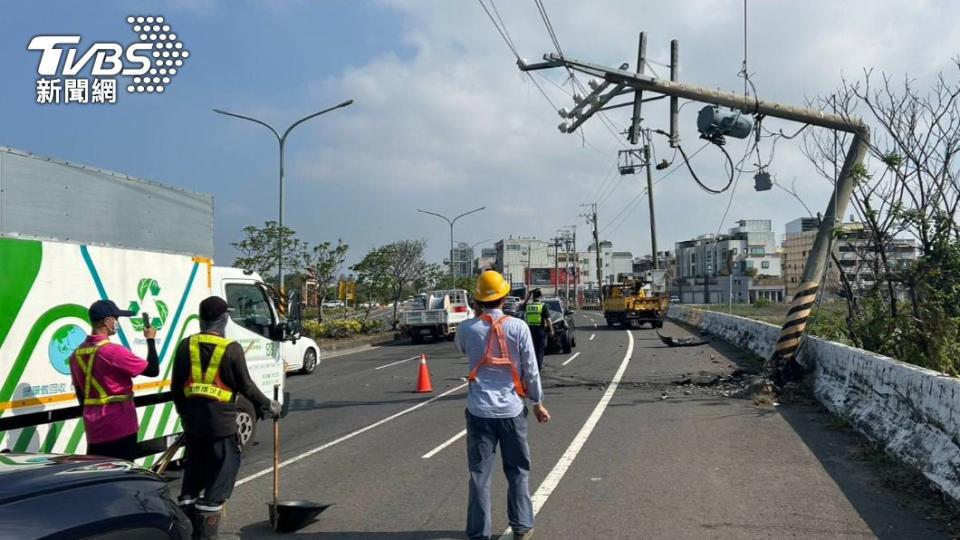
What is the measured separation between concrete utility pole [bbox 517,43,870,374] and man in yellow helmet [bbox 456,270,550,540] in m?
9.39

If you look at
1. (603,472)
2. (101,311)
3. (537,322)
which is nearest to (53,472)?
(101,311)

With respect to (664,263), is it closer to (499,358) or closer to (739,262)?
(739,262)

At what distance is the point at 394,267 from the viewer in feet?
124

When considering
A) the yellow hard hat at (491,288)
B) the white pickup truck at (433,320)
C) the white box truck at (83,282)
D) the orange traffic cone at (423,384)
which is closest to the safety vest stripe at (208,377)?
the white box truck at (83,282)

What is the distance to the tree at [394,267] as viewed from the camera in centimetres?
3597

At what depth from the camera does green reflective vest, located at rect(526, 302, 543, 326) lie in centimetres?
1645

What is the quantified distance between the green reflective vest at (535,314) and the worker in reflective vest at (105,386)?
37.7 ft

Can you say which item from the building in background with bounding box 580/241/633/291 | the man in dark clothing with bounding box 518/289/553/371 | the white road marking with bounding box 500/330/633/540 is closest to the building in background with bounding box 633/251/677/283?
the building in background with bounding box 580/241/633/291

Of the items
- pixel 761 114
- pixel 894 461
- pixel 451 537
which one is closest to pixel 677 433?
pixel 894 461

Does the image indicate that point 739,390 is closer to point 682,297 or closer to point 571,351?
point 571,351

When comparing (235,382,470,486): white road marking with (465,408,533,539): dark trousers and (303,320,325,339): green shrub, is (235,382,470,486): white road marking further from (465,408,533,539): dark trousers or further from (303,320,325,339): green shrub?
(303,320,325,339): green shrub

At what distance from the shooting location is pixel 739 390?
13.4 m

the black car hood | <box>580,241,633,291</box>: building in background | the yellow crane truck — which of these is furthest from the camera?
<box>580,241,633,291</box>: building in background

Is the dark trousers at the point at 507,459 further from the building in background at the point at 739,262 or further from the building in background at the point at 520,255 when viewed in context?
the building in background at the point at 520,255
